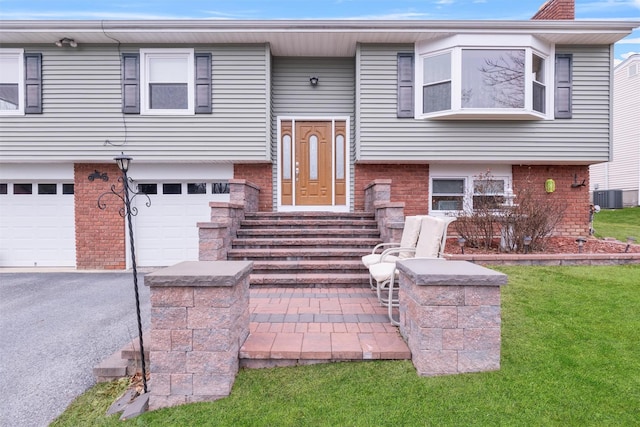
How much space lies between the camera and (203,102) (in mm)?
7359

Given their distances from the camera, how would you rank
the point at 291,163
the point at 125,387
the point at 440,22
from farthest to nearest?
the point at 291,163 < the point at 440,22 < the point at 125,387

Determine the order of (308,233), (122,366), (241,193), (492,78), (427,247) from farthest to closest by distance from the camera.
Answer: (492,78)
(241,193)
(308,233)
(427,247)
(122,366)

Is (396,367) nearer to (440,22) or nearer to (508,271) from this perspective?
(508,271)

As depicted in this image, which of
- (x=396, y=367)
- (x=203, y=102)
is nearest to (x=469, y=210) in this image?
(x=396, y=367)

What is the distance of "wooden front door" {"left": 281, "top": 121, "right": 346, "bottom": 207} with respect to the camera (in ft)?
26.0

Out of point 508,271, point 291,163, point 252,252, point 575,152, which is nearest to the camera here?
point 508,271

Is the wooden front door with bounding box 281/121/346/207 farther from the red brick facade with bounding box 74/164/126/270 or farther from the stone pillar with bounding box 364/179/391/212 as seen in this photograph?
the red brick facade with bounding box 74/164/126/270

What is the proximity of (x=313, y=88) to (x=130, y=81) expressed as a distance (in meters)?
3.94

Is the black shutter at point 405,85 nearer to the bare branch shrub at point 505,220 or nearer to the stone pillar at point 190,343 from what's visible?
the bare branch shrub at point 505,220

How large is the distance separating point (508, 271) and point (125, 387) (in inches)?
191

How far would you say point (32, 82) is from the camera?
7.27 meters

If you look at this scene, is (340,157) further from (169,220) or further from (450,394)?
(450,394)

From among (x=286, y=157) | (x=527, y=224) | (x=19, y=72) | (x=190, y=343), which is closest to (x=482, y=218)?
(x=527, y=224)

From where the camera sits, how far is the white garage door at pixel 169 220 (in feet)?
26.0
